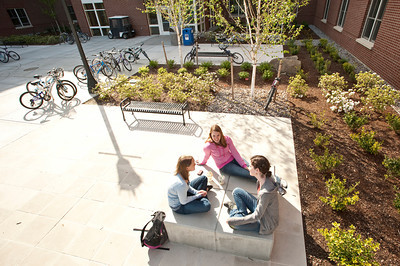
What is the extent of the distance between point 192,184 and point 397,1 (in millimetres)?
9975

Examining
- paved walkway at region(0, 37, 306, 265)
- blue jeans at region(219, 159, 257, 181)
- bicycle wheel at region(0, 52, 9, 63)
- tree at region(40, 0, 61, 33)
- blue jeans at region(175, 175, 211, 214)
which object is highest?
tree at region(40, 0, 61, 33)

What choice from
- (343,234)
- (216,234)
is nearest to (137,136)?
(216,234)

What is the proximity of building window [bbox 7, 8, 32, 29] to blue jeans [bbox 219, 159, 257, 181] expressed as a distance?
29.3m

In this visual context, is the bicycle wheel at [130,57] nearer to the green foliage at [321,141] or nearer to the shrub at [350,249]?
the green foliage at [321,141]

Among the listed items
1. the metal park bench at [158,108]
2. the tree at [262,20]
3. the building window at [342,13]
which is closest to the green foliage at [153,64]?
the tree at [262,20]

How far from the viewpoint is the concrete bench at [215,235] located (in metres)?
2.91

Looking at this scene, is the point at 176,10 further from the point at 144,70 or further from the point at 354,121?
the point at 354,121

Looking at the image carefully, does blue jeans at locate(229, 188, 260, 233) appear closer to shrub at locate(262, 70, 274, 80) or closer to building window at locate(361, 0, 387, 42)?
shrub at locate(262, 70, 274, 80)

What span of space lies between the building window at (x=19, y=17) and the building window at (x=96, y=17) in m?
8.08

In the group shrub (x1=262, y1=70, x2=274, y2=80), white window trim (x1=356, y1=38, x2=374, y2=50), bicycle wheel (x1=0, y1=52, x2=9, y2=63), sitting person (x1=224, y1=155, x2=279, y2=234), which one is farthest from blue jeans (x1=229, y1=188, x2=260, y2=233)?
bicycle wheel (x1=0, y1=52, x2=9, y2=63)

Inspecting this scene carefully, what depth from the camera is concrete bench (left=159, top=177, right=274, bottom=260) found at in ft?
9.55

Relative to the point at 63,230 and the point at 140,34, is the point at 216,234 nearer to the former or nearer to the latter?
the point at 63,230

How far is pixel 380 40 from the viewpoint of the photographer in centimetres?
853

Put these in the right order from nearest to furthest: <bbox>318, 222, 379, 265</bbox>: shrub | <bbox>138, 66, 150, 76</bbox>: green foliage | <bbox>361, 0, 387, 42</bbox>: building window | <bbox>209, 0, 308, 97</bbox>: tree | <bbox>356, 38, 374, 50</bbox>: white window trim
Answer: <bbox>318, 222, 379, 265</bbox>: shrub
<bbox>209, 0, 308, 97</bbox>: tree
<bbox>361, 0, 387, 42</bbox>: building window
<bbox>356, 38, 374, 50</bbox>: white window trim
<bbox>138, 66, 150, 76</bbox>: green foliage
